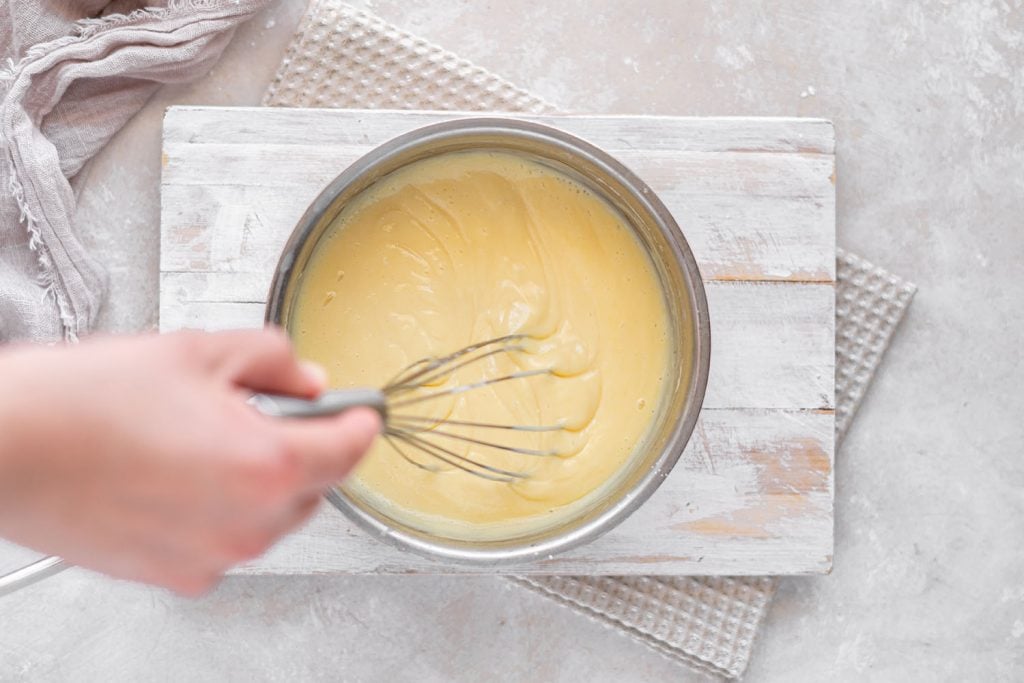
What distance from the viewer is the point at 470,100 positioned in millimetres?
1046

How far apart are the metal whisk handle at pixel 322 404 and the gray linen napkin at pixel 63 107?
581mm

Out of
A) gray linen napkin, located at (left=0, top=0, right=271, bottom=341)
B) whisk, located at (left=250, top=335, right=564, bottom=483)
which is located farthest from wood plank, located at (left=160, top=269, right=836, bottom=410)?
gray linen napkin, located at (left=0, top=0, right=271, bottom=341)

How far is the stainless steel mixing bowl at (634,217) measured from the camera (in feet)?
2.78

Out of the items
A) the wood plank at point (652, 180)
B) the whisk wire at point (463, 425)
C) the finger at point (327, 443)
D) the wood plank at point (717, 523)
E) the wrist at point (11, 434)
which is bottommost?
the wood plank at point (717, 523)

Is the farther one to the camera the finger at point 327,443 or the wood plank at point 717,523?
the wood plank at point 717,523

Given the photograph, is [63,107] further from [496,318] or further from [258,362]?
[258,362]

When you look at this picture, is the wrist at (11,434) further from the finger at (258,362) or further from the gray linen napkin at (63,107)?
the gray linen napkin at (63,107)

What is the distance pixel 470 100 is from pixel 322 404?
59 centimetres

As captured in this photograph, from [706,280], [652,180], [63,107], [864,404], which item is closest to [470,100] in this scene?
[652,180]

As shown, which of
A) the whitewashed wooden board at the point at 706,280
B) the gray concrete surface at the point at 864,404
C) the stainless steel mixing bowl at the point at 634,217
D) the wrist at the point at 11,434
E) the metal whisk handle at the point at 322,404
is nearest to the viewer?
the wrist at the point at 11,434

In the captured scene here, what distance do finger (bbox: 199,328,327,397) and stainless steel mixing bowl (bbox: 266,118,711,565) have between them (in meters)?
0.32

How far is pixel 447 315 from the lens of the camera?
0.90 meters

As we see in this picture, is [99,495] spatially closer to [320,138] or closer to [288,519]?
[288,519]

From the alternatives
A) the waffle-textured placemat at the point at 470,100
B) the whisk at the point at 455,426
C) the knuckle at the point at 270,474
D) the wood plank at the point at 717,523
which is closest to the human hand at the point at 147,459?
the knuckle at the point at 270,474
